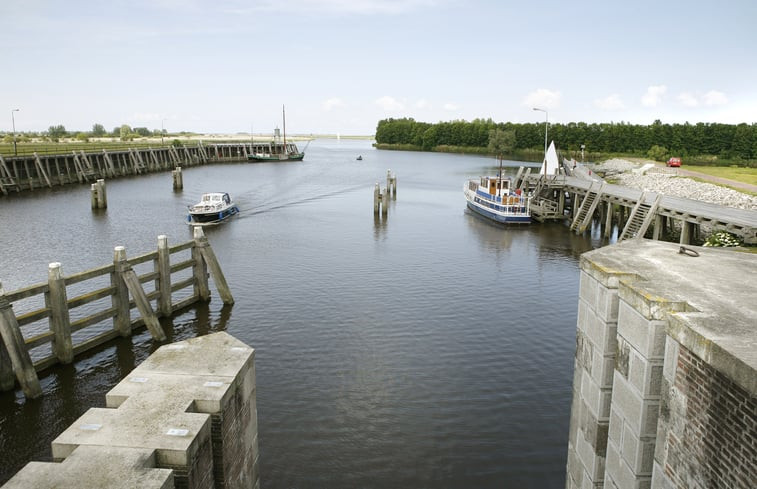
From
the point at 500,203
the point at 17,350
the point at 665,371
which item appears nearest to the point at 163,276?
the point at 17,350

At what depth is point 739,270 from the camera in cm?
1145

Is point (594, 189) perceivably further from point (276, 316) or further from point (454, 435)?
point (454, 435)

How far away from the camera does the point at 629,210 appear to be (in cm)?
5297

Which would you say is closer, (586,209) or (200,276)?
(200,276)

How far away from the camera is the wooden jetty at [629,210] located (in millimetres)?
34044

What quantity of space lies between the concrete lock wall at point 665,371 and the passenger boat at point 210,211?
4377 cm

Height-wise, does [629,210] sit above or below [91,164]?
below

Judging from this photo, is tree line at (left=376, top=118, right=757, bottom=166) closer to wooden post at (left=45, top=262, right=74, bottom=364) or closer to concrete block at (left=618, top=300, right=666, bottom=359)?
concrete block at (left=618, top=300, right=666, bottom=359)

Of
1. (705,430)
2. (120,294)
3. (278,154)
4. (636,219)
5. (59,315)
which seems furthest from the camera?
(278,154)

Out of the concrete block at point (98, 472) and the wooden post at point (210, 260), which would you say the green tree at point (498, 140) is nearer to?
the wooden post at point (210, 260)

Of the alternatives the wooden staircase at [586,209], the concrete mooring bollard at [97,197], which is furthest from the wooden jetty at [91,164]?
the wooden staircase at [586,209]

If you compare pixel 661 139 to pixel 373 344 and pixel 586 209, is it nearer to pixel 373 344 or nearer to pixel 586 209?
pixel 586 209

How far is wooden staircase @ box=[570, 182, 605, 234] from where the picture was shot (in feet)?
166

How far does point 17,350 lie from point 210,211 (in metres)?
36.0
